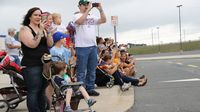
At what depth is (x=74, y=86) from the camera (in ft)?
23.9

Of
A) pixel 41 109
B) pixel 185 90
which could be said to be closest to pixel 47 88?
pixel 41 109

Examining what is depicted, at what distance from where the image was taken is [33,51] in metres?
6.76

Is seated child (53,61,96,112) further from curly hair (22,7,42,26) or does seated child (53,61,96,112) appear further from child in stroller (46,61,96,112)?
curly hair (22,7,42,26)

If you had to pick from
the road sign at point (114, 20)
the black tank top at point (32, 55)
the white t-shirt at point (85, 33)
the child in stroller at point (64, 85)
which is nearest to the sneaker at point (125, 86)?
the white t-shirt at point (85, 33)

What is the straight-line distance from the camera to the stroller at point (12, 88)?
26.7ft

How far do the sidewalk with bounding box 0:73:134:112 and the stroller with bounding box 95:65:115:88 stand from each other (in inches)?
6.9

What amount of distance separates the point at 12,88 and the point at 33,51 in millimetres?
1892

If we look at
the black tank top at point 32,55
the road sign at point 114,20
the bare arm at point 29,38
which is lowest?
the black tank top at point 32,55

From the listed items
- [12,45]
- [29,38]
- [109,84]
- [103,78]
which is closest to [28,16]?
[29,38]

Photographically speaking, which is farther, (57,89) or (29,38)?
(57,89)

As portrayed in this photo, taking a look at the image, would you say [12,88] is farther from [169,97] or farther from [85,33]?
[169,97]

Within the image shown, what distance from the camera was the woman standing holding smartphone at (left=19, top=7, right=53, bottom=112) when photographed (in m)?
6.66

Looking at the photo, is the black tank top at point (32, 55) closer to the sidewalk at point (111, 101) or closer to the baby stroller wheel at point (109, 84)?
the sidewalk at point (111, 101)

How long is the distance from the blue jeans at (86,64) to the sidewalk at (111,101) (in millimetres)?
412
